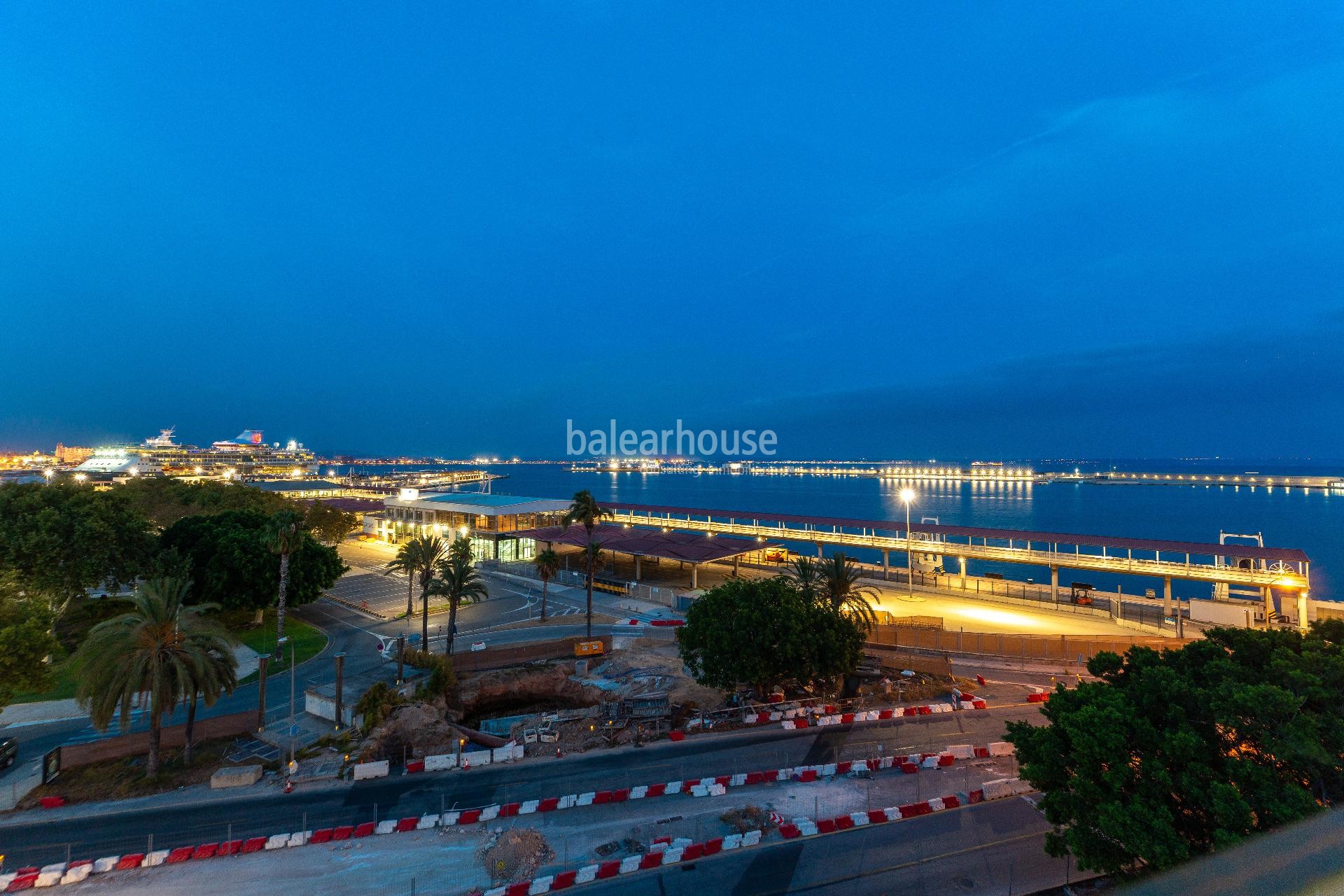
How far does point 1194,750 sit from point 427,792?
25.7 meters

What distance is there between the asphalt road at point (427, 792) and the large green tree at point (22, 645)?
5567 mm

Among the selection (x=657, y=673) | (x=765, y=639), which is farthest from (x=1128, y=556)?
(x=657, y=673)

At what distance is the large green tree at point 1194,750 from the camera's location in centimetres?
1341

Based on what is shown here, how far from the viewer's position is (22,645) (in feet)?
81.4

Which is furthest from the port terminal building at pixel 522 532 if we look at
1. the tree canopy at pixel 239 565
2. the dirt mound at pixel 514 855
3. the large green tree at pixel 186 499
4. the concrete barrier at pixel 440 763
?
the dirt mound at pixel 514 855

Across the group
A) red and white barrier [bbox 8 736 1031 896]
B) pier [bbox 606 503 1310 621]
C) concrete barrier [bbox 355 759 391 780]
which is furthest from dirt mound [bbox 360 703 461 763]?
pier [bbox 606 503 1310 621]

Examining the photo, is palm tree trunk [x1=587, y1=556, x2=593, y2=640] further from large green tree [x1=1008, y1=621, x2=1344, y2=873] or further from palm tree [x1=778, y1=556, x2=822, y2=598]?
large green tree [x1=1008, y1=621, x2=1344, y2=873]

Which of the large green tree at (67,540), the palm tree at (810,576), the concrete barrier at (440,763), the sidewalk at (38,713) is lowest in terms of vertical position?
the concrete barrier at (440,763)

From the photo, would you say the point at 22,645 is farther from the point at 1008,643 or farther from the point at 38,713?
the point at 1008,643

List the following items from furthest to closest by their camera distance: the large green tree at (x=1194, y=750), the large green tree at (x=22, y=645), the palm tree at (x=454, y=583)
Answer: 1. the palm tree at (x=454, y=583)
2. the large green tree at (x=22, y=645)
3. the large green tree at (x=1194, y=750)

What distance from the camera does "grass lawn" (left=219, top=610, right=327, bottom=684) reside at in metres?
37.9

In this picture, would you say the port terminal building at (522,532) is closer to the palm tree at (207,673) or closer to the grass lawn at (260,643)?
the grass lawn at (260,643)

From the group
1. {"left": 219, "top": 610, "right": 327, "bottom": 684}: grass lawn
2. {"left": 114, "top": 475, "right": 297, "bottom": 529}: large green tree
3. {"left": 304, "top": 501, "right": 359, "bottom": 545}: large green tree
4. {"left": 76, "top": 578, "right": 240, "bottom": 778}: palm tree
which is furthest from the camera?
{"left": 304, "top": 501, "right": 359, "bottom": 545}: large green tree

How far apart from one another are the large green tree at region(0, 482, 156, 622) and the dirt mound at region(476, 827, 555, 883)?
1313 inches
